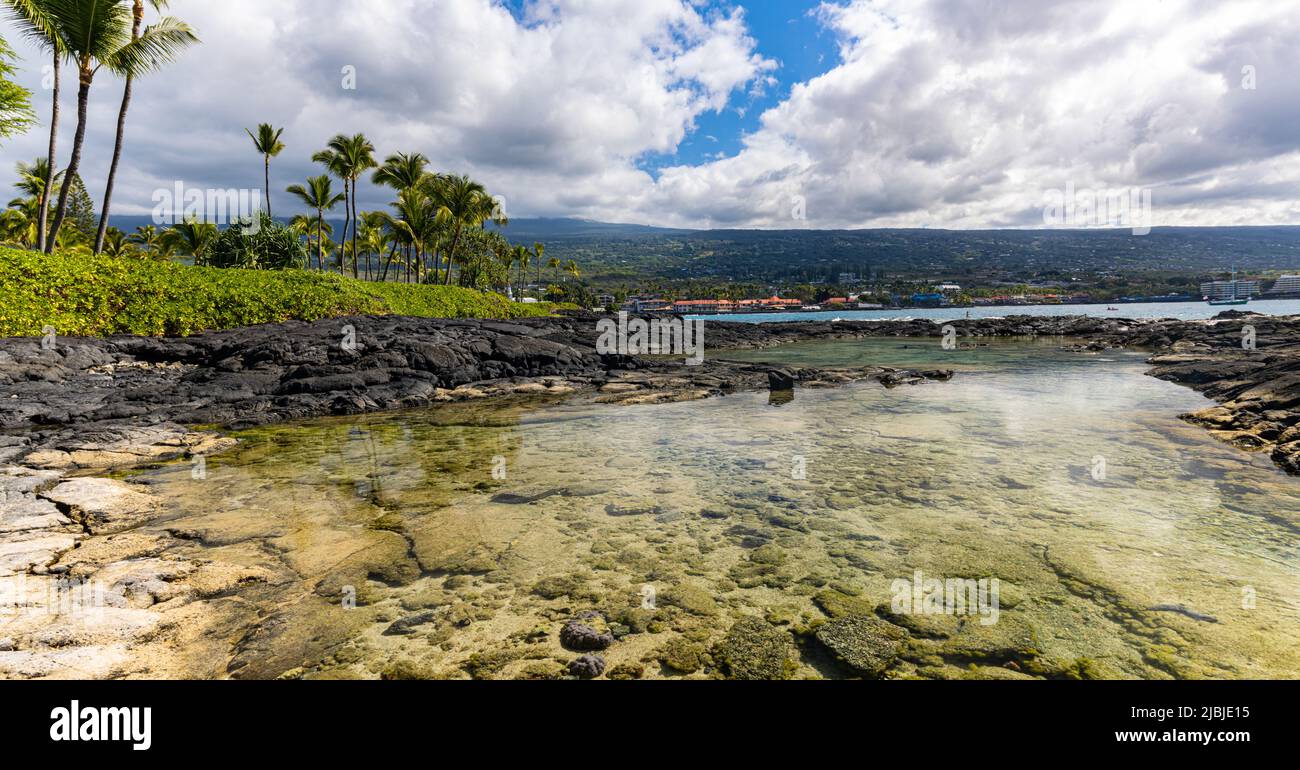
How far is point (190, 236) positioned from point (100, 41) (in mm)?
35537

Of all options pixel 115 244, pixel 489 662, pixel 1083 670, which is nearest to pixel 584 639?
pixel 489 662

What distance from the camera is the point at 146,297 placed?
64.7 feet

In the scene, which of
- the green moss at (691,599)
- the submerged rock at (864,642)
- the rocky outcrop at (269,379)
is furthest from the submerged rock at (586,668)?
the rocky outcrop at (269,379)

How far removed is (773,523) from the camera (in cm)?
730

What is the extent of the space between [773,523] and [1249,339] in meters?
44.4

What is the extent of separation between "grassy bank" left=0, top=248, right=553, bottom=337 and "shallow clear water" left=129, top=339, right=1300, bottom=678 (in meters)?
10.8

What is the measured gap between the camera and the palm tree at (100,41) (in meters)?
18.6

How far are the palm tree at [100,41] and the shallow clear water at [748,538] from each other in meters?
17.7

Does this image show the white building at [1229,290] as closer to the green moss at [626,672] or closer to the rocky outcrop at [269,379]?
the rocky outcrop at [269,379]

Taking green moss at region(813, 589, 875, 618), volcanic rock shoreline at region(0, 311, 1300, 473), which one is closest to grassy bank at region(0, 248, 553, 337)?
volcanic rock shoreline at region(0, 311, 1300, 473)

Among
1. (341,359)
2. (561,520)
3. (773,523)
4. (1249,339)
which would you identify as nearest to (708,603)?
(773,523)

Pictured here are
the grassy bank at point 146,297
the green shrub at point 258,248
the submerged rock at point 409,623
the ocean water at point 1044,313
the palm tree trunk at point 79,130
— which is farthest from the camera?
the ocean water at point 1044,313

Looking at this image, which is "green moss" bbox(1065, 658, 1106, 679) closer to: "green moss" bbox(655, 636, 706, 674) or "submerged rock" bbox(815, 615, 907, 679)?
"submerged rock" bbox(815, 615, 907, 679)
